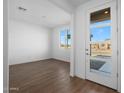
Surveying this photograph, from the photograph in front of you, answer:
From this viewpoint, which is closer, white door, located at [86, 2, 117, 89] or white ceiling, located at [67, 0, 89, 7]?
white door, located at [86, 2, 117, 89]

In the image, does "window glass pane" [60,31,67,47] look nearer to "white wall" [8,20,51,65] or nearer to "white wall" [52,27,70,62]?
"white wall" [52,27,70,62]

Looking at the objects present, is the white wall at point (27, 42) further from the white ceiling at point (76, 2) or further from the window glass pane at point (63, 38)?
the white ceiling at point (76, 2)

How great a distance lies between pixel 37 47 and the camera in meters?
6.07

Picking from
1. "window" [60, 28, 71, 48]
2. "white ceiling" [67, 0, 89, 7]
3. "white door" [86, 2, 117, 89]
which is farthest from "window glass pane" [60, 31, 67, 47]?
"white door" [86, 2, 117, 89]

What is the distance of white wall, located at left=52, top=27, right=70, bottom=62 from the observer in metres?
6.01

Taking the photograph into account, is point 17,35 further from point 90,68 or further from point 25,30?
point 90,68

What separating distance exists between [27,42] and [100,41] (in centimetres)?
476

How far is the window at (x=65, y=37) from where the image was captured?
5.92 metres

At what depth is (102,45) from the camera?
8.24ft

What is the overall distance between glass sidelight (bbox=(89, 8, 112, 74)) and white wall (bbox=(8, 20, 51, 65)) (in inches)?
173

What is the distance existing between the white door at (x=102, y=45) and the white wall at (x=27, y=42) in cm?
431

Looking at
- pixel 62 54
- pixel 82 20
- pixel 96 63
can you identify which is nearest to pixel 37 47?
pixel 62 54

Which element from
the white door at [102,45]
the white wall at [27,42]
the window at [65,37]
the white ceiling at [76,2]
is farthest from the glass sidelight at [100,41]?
the white wall at [27,42]

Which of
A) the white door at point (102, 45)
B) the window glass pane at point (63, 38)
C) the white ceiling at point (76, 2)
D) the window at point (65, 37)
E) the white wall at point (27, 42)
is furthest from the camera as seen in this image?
the window glass pane at point (63, 38)
